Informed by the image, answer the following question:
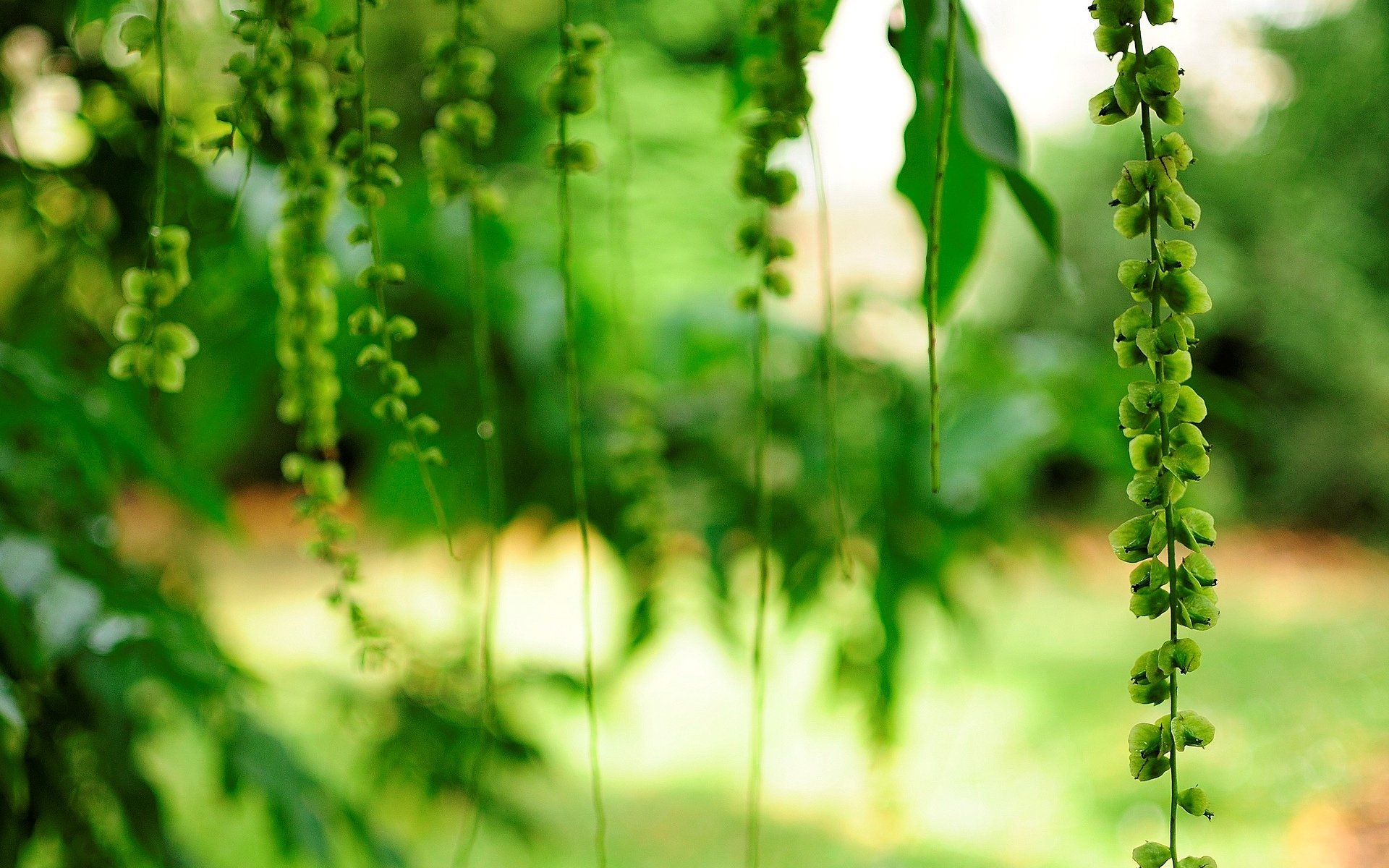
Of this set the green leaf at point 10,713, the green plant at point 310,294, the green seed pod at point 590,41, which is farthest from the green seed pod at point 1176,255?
the green leaf at point 10,713

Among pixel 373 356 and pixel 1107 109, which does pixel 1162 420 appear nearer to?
pixel 1107 109

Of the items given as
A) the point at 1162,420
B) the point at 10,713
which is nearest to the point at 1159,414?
the point at 1162,420

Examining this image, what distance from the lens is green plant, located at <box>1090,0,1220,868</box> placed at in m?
0.34

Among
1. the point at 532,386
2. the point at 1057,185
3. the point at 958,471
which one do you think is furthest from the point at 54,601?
the point at 1057,185

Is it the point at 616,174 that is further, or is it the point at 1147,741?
the point at 616,174

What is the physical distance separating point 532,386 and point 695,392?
23 cm

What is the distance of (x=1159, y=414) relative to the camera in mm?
353

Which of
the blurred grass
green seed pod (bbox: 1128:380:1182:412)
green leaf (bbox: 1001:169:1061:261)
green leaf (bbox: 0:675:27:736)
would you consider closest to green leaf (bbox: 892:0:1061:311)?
green leaf (bbox: 1001:169:1061:261)

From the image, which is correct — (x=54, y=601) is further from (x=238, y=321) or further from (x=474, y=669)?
(x=474, y=669)

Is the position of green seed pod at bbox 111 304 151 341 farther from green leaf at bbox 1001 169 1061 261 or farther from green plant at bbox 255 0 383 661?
green leaf at bbox 1001 169 1061 261

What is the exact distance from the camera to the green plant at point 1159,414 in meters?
0.34

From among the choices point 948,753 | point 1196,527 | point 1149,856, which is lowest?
point 948,753

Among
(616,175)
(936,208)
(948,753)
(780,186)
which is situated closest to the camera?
(936,208)

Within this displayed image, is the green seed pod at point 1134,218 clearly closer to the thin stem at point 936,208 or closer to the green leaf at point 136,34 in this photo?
the thin stem at point 936,208
